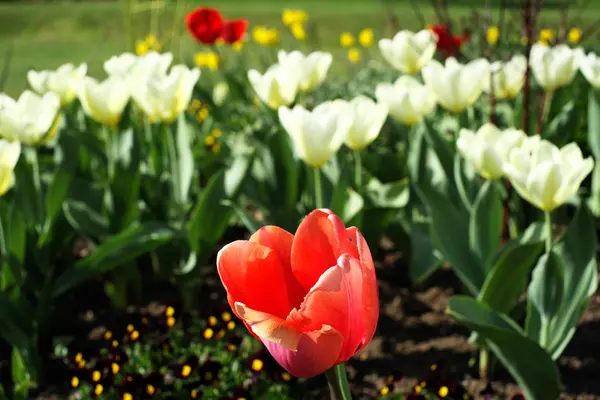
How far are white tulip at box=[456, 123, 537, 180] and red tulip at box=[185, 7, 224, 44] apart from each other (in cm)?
242

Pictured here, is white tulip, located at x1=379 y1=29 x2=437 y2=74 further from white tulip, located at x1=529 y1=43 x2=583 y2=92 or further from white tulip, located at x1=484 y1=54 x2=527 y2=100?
white tulip, located at x1=529 y1=43 x2=583 y2=92

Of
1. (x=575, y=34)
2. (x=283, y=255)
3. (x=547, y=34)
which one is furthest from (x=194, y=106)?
(x=283, y=255)

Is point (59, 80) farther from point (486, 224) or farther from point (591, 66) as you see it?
point (591, 66)

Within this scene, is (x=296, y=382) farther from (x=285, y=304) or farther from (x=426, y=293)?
(x=285, y=304)

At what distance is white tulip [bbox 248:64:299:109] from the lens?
2432 mm

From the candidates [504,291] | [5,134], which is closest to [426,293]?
[504,291]

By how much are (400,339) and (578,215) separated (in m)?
0.82

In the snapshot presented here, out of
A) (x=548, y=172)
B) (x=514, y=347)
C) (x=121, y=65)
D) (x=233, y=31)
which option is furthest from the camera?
(x=233, y=31)

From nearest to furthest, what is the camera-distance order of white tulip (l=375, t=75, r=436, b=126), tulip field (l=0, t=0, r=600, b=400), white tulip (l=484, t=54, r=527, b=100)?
tulip field (l=0, t=0, r=600, b=400)
white tulip (l=375, t=75, r=436, b=126)
white tulip (l=484, t=54, r=527, b=100)

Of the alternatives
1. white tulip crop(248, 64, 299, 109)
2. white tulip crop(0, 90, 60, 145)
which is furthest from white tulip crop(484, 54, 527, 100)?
white tulip crop(0, 90, 60, 145)

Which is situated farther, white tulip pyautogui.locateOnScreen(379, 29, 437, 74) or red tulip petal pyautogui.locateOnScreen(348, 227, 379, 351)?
white tulip pyautogui.locateOnScreen(379, 29, 437, 74)

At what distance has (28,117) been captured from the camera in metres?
2.33

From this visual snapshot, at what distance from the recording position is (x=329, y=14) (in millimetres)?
14867

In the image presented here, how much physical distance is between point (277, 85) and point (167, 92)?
13.8 inches
